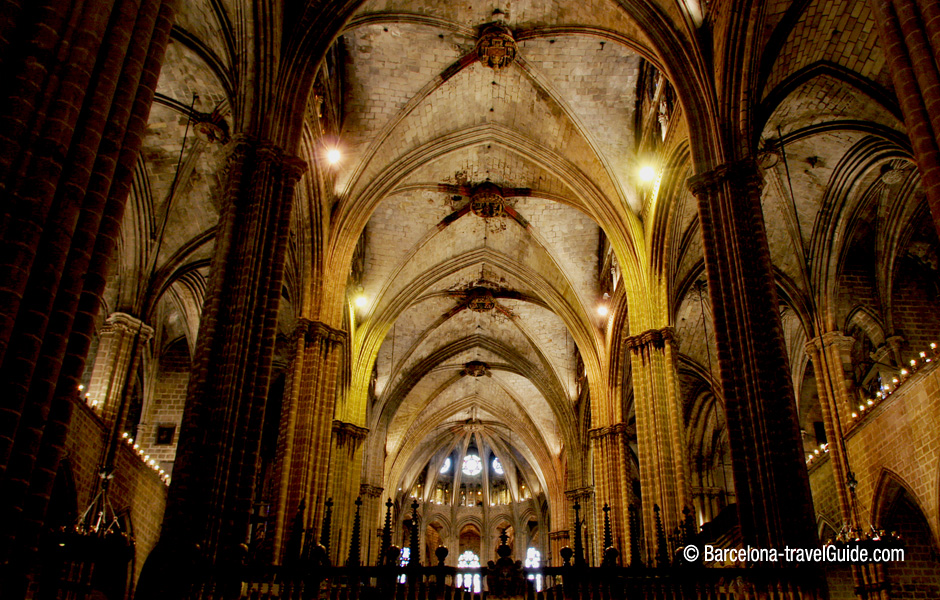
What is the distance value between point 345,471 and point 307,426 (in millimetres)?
6395

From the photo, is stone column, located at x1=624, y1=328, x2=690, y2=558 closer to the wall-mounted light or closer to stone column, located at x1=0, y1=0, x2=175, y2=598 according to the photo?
the wall-mounted light

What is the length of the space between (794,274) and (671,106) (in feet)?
18.6

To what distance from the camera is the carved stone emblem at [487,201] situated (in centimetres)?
2280

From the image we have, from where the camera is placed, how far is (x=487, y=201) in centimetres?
2302

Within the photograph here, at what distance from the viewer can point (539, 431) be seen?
3562 cm

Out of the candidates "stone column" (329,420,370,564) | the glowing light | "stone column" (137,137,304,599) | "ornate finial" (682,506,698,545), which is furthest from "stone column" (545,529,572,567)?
"stone column" (137,137,304,599)

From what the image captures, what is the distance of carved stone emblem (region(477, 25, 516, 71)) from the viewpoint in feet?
57.4

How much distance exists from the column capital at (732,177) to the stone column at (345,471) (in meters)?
13.0

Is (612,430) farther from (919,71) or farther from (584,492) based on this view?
(919,71)

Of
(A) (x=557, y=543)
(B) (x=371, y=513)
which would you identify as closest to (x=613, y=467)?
(A) (x=557, y=543)

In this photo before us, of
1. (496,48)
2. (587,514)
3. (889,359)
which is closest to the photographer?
(496,48)

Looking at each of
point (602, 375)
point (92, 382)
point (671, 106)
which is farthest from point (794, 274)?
point (92, 382)

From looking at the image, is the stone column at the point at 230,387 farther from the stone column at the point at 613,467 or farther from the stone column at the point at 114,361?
the stone column at the point at 613,467

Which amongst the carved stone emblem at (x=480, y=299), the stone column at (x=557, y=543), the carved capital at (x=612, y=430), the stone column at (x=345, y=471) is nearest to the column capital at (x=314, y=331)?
the stone column at (x=345, y=471)
